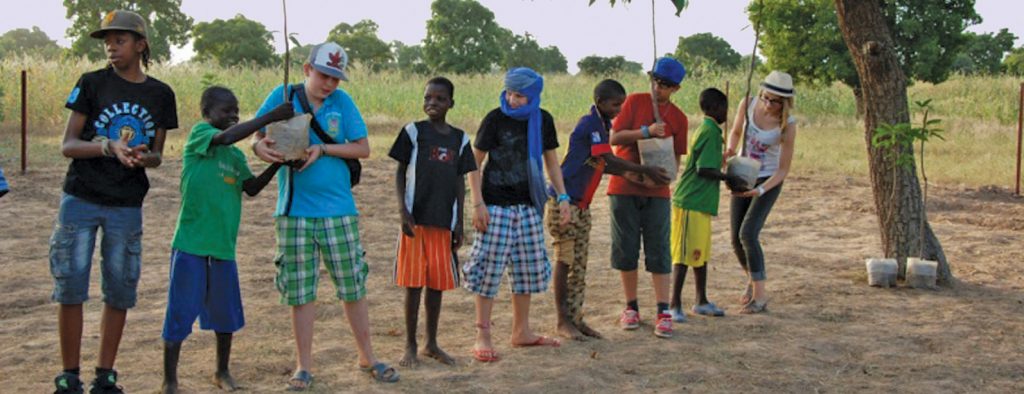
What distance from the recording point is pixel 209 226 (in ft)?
14.9

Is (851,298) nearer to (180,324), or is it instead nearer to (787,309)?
(787,309)

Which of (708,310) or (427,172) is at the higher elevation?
(427,172)

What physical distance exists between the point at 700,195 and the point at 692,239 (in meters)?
0.25

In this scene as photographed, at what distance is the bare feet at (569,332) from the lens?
5.88 metres

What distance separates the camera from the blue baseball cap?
6008 mm

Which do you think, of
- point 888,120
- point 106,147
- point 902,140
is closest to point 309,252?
point 106,147

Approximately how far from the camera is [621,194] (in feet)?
20.0

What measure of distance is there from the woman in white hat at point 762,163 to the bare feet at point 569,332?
4.36 ft

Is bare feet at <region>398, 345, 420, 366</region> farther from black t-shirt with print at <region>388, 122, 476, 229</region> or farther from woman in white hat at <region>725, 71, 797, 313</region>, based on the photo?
woman in white hat at <region>725, 71, 797, 313</region>

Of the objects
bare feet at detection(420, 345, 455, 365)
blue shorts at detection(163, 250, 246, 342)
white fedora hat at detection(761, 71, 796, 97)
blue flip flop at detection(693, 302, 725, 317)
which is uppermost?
white fedora hat at detection(761, 71, 796, 97)

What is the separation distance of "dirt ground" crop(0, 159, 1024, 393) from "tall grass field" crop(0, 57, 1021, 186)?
611cm

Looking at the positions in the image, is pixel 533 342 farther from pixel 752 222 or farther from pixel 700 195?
pixel 752 222

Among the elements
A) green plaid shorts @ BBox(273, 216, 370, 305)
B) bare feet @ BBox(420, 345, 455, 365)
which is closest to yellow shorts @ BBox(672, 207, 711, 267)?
bare feet @ BBox(420, 345, 455, 365)

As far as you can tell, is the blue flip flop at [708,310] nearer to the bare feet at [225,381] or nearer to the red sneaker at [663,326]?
the red sneaker at [663,326]
